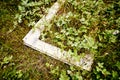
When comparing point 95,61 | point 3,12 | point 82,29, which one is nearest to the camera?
point 95,61

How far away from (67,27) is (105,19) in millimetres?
554

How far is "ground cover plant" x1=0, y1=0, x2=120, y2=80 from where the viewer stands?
2.65m

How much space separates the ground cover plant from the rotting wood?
0.07 metres

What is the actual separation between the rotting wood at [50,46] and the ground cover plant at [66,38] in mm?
66

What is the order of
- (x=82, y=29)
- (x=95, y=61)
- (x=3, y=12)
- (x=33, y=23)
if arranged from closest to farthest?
(x=95, y=61), (x=82, y=29), (x=33, y=23), (x=3, y=12)

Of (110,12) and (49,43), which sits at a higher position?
(110,12)

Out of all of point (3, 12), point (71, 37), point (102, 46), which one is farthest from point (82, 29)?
point (3, 12)

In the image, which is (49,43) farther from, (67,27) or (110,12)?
(110,12)

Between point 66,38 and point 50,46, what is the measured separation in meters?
0.25

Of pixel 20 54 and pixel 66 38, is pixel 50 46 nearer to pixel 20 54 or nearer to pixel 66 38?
pixel 66 38

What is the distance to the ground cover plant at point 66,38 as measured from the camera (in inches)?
104

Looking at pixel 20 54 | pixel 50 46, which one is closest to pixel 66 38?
pixel 50 46

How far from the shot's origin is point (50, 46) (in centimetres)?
287

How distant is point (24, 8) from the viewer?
10.7 feet
